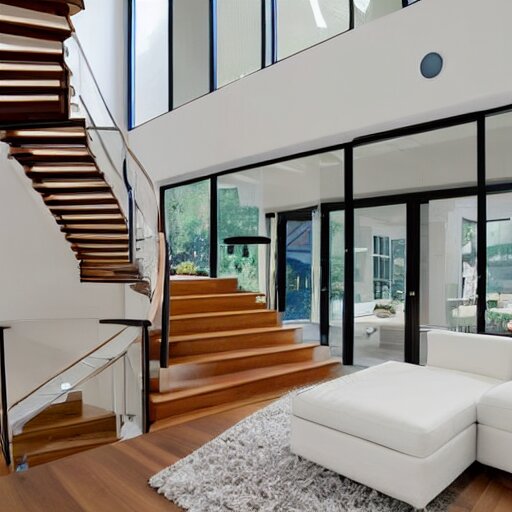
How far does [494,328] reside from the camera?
423cm

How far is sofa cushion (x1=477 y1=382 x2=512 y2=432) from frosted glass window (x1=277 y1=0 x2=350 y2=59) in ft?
14.4

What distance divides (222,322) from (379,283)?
1939 millimetres

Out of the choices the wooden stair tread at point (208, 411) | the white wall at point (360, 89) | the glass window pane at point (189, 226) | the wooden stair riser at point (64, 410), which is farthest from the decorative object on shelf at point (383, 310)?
the wooden stair riser at point (64, 410)

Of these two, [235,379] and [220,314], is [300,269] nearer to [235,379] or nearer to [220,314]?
[220,314]

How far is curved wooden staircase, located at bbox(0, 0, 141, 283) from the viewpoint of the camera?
3445 mm

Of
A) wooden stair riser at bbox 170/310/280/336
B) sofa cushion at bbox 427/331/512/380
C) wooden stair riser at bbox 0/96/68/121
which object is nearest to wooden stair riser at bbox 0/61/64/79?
wooden stair riser at bbox 0/96/68/121

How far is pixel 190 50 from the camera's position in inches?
293

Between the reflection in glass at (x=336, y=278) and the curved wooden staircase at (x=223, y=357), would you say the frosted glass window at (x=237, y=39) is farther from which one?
the curved wooden staircase at (x=223, y=357)

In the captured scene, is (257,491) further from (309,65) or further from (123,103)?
(123,103)

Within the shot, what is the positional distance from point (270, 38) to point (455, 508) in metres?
5.88

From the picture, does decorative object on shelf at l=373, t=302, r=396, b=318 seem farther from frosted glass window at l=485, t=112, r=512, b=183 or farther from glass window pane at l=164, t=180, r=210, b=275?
glass window pane at l=164, t=180, r=210, b=275

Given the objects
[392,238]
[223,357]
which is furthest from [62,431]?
[392,238]

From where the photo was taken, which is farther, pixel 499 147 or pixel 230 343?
pixel 230 343

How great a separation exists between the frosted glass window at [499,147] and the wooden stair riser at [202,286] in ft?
11.9
